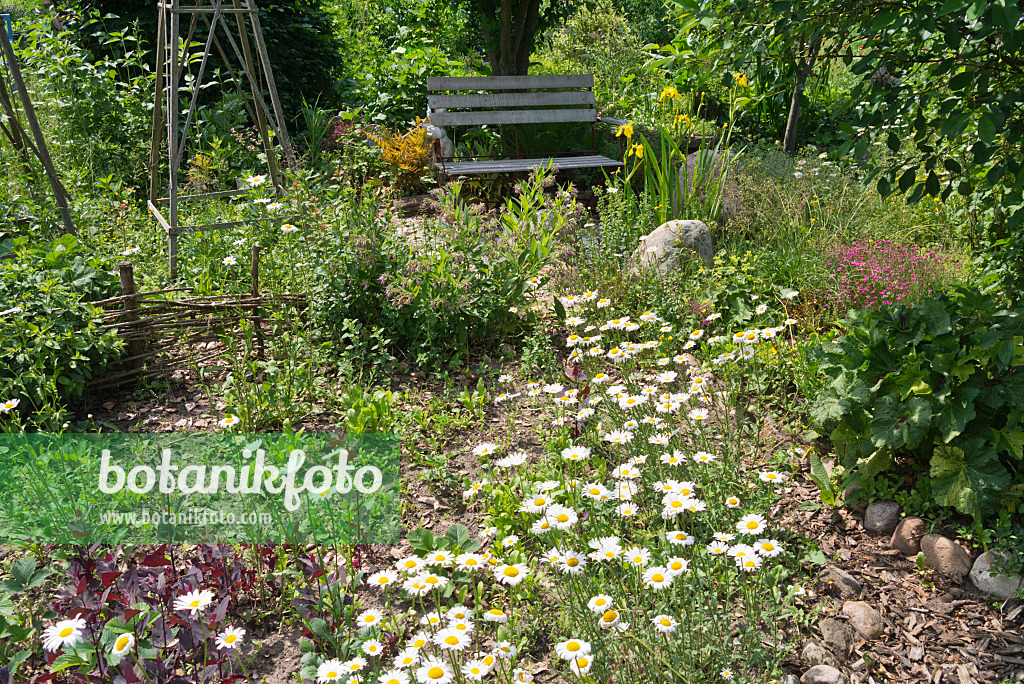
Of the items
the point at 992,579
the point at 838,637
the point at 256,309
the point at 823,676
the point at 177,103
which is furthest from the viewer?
the point at 177,103

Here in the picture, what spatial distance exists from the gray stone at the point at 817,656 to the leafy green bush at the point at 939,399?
76 centimetres

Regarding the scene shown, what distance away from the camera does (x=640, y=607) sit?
6.74 feet

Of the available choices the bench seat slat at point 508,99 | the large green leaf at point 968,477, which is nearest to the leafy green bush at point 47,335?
the large green leaf at point 968,477

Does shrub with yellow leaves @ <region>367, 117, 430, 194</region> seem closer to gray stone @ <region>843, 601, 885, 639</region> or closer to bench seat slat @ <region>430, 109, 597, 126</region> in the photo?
bench seat slat @ <region>430, 109, 597, 126</region>

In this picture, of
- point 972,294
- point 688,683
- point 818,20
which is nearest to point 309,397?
point 688,683

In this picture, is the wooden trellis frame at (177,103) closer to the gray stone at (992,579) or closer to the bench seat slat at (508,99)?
the bench seat slat at (508,99)

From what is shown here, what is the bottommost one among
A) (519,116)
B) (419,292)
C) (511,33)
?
(419,292)

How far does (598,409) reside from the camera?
10.5ft

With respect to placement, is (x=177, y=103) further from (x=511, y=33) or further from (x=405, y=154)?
(x=511, y=33)

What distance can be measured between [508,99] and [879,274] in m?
5.23

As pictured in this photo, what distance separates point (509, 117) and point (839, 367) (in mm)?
5894

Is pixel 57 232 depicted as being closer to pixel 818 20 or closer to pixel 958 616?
pixel 818 20

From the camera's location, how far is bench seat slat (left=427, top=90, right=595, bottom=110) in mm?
7902

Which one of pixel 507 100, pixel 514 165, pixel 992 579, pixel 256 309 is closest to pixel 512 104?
pixel 507 100
